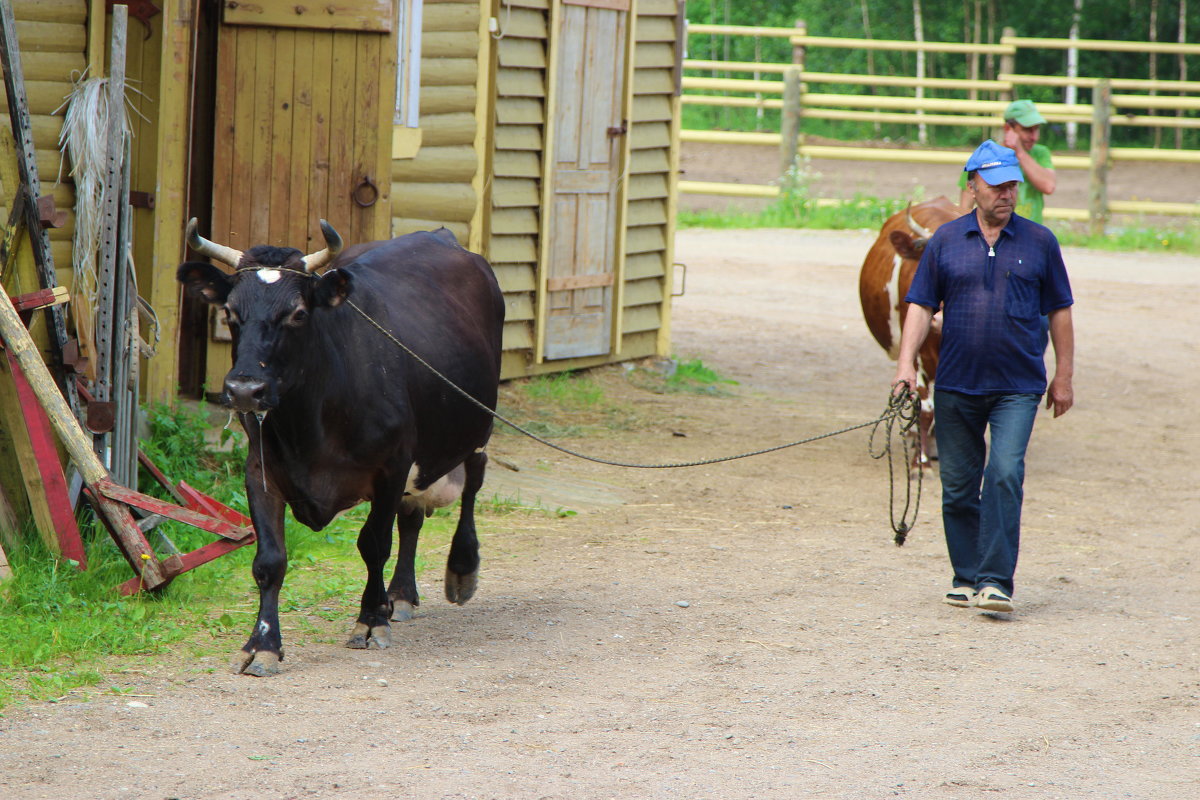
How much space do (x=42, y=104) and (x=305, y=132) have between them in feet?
4.34

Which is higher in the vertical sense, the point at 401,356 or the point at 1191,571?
the point at 401,356

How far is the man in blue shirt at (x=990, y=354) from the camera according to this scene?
20.2 ft

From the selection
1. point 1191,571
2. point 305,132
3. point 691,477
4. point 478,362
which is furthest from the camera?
point 691,477

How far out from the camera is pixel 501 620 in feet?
19.6

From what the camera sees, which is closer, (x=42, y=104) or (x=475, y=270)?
(x=475, y=270)

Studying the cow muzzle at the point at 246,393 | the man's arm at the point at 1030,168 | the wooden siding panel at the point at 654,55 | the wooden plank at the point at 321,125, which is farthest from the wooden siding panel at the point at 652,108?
the cow muzzle at the point at 246,393

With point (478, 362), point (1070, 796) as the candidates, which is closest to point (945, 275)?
point (478, 362)

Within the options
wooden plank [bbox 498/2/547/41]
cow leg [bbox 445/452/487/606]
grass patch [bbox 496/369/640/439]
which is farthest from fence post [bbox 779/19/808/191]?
cow leg [bbox 445/452/487/606]

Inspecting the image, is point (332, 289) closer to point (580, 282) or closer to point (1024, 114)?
point (1024, 114)

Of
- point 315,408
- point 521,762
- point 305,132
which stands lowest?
point 521,762

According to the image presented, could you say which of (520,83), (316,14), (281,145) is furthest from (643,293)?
(316,14)

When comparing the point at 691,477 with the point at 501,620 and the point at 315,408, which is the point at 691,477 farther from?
the point at 315,408

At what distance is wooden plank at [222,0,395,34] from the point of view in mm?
7727

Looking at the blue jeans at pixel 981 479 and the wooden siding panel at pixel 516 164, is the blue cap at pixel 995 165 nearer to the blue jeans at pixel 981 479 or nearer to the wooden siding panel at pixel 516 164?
the blue jeans at pixel 981 479
